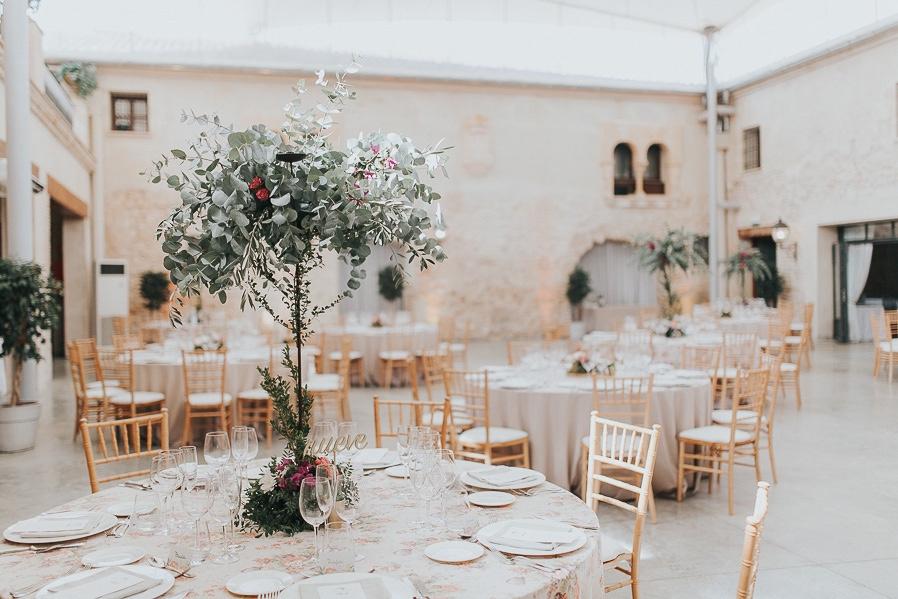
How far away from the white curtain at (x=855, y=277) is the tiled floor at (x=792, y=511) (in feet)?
23.8

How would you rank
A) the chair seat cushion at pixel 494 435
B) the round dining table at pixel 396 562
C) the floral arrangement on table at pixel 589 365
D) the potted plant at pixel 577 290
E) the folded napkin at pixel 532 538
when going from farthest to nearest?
the potted plant at pixel 577 290 → the floral arrangement on table at pixel 589 365 → the chair seat cushion at pixel 494 435 → the folded napkin at pixel 532 538 → the round dining table at pixel 396 562

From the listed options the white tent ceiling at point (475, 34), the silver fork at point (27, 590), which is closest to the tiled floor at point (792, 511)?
the silver fork at point (27, 590)

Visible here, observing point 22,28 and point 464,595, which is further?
point 22,28

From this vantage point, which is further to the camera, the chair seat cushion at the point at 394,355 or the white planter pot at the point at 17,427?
the chair seat cushion at the point at 394,355

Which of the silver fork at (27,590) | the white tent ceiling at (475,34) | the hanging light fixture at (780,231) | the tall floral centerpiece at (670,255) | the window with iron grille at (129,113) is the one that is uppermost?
the white tent ceiling at (475,34)

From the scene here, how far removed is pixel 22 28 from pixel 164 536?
6354mm

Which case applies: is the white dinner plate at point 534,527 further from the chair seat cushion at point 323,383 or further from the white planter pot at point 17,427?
the white planter pot at point 17,427

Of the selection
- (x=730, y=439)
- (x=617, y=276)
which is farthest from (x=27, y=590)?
(x=617, y=276)

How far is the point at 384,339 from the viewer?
10.1 meters

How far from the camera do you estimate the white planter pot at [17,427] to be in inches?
255

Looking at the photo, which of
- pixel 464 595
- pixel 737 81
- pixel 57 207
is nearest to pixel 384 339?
pixel 57 207

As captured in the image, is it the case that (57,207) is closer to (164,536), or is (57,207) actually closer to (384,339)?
(384,339)

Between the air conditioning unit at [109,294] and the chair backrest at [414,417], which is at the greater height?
the air conditioning unit at [109,294]

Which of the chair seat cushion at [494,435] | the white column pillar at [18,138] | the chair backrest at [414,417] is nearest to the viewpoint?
the chair backrest at [414,417]
